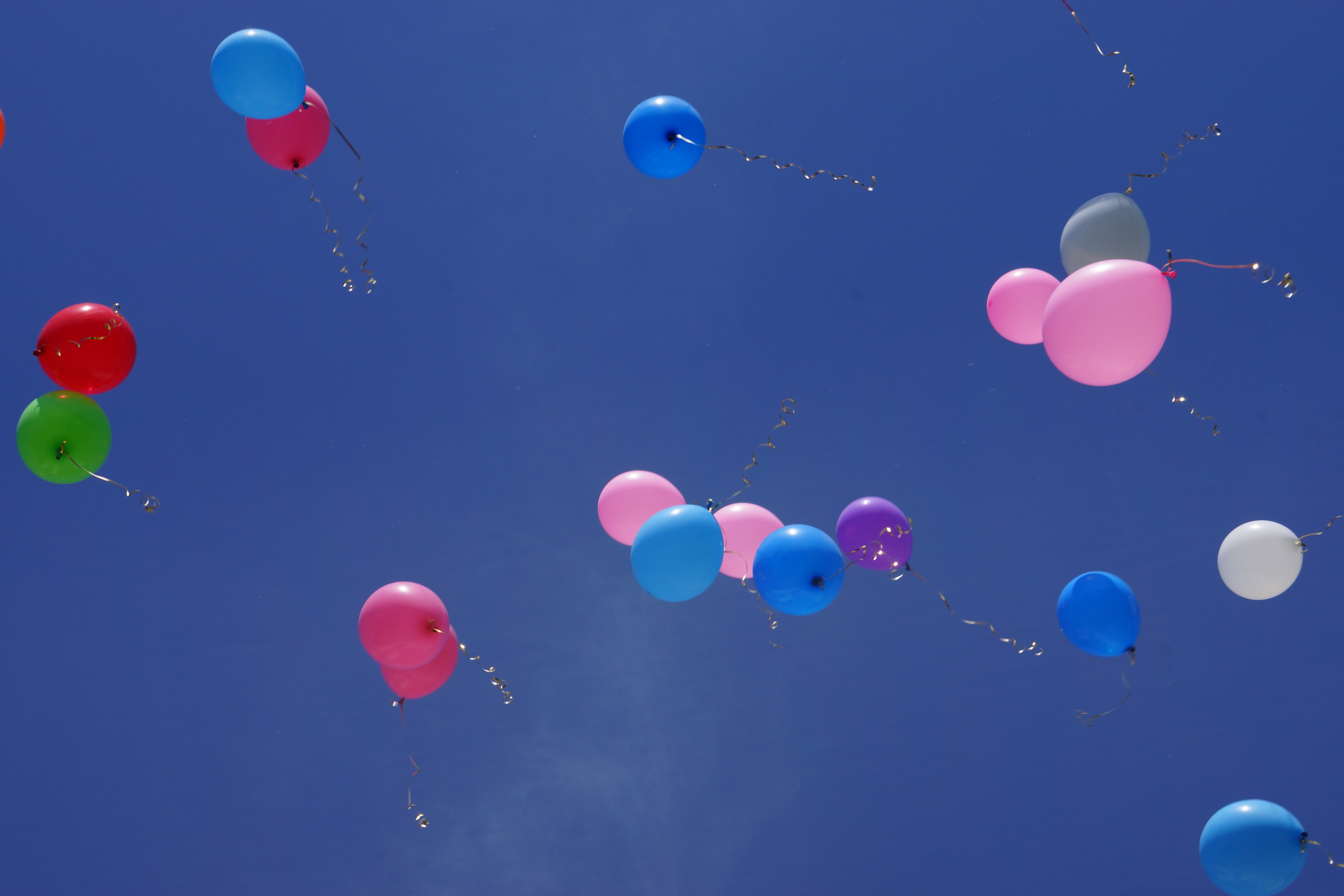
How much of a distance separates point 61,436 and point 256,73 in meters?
1.08

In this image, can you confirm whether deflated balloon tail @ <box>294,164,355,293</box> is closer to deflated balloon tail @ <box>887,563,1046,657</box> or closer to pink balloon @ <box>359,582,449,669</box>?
pink balloon @ <box>359,582,449,669</box>

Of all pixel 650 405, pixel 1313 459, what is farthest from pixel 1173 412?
pixel 650 405

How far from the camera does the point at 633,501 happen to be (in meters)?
2.96

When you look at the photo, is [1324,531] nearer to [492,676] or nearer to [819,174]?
[819,174]

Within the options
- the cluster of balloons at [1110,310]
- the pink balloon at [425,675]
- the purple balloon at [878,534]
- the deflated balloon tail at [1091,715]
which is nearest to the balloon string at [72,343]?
the pink balloon at [425,675]

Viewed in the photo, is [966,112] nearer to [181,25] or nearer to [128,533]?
[181,25]

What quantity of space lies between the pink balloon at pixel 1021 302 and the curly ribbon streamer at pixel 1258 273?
34cm

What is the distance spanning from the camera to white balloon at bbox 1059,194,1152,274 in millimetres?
2654

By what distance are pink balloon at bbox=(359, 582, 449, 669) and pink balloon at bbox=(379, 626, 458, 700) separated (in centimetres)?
11

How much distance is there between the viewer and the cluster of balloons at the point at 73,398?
8.51 ft

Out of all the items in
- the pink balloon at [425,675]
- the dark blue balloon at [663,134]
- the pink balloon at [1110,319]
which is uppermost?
the dark blue balloon at [663,134]

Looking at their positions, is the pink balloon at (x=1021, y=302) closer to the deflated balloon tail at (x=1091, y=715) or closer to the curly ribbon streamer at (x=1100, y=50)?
the curly ribbon streamer at (x=1100, y=50)

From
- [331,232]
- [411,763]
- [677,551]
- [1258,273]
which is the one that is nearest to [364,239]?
[331,232]

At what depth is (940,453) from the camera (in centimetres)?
414
